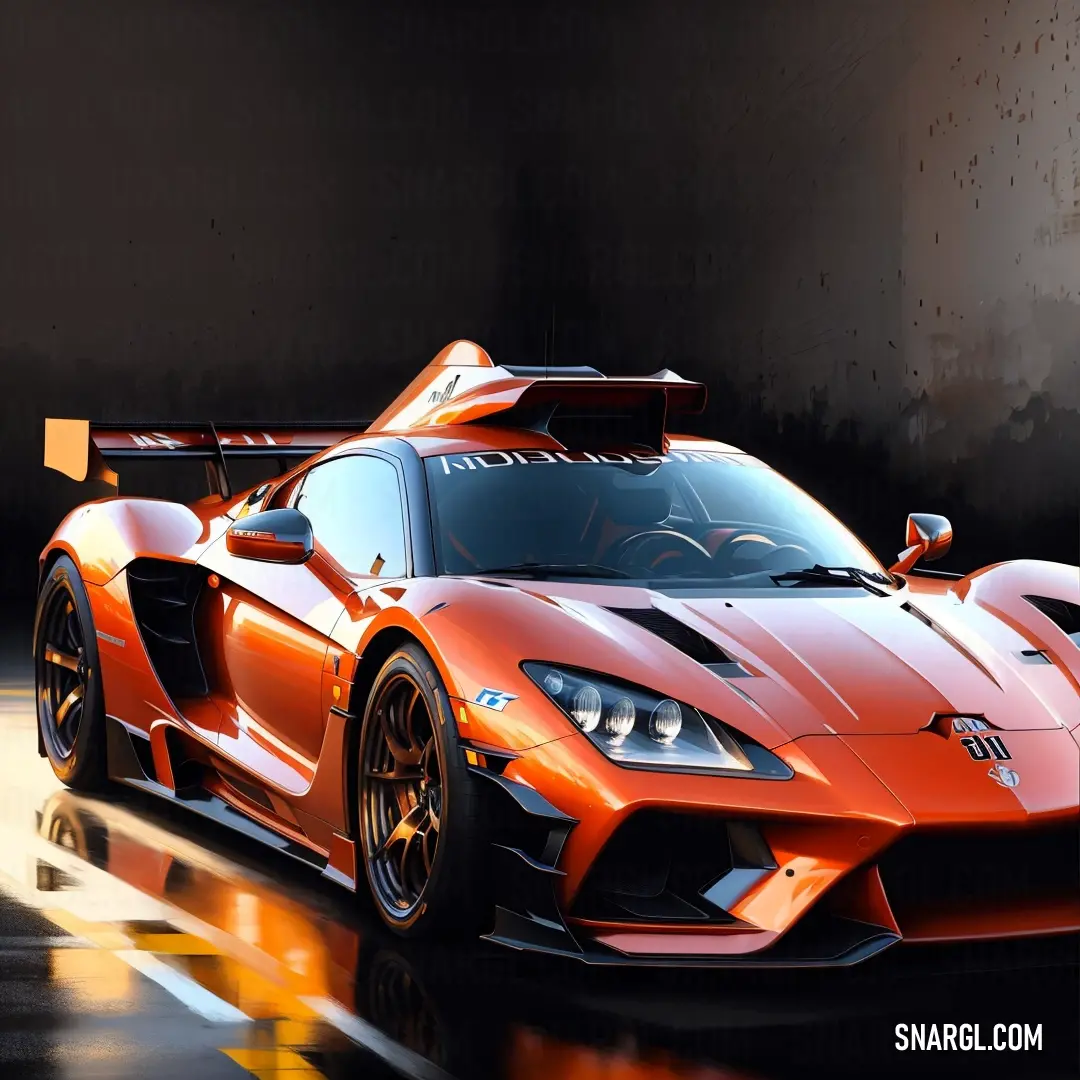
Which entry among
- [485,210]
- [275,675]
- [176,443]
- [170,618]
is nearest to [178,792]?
[170,618]

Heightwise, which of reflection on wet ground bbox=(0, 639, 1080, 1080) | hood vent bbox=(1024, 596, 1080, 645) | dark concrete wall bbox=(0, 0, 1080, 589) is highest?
dark concrete wall bbox=(0, 0, 1080, 589)

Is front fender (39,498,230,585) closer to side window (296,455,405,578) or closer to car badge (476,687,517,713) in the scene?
side window (296,455,405,578)

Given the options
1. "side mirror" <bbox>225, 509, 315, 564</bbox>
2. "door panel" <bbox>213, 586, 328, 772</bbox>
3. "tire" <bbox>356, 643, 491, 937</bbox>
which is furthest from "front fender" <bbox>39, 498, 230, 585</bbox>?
"tire" <bbox>356, 643, 491, 937</bbox>

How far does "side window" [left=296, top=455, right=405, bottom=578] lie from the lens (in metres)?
5.83

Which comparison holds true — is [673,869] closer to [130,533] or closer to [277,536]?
[277,536]

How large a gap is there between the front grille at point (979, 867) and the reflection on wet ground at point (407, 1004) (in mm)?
122

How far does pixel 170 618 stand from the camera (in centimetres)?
691

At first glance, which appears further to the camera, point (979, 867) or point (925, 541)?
point (925, 541)

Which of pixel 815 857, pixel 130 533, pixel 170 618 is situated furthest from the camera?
pixel 130 533

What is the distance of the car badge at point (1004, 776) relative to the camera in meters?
4.59

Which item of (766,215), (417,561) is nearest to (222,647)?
(417,561)

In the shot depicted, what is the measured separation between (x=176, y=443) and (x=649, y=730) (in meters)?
3.76

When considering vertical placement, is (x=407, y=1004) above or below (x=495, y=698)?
below

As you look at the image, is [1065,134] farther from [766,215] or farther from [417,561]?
[417,561]
